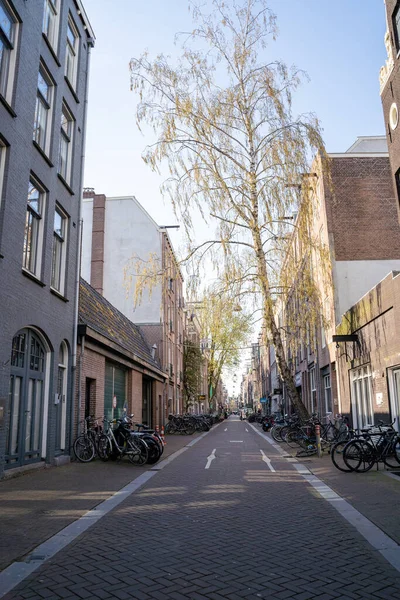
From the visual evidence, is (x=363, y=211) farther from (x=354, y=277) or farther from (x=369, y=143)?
(x=369, y=143)

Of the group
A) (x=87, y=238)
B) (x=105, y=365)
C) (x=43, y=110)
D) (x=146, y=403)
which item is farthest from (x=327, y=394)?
(x=43, y=110)

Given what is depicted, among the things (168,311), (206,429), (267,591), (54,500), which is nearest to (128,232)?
(168,311)

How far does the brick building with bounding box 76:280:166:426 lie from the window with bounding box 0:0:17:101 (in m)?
6.46

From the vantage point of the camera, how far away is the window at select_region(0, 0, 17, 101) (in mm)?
10461

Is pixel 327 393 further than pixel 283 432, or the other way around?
pixel 327 393

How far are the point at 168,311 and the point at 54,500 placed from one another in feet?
86.1

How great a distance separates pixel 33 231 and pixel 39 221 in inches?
16.0

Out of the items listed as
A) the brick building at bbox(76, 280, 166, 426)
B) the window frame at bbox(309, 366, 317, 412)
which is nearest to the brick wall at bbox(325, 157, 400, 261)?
the window frame at bbox(309, 366, 317, 412)

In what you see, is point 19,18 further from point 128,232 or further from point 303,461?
point 128,232

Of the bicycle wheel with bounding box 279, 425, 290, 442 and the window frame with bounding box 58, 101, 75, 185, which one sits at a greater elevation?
the window frame with bounding box 58, 101, 75, 185

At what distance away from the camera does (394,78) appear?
14344 mm

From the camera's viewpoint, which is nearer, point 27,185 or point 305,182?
point 27,185

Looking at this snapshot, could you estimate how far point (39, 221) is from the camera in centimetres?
1232

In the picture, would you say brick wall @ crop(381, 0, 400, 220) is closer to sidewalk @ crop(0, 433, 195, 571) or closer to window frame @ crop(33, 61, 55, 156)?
window frame @ crop(33, 61, 55, 156)
